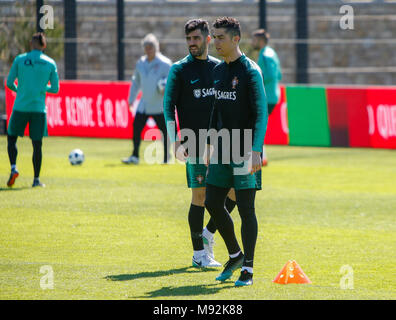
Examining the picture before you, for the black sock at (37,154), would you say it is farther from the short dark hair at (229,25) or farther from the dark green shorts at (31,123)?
the short dark hair at (229,25)

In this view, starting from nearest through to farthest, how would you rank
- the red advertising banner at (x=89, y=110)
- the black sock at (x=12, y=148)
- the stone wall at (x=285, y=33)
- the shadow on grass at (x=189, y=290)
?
the shadow on grass at (x=189, y=290)
the black sock at (x=12, y=148)
the red advertising banner at (x=89, y=110)
the stone wall at (x=285, y=33)

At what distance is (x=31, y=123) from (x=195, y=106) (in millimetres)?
5452

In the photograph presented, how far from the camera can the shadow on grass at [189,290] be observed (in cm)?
718

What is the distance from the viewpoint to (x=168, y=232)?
10.1 m

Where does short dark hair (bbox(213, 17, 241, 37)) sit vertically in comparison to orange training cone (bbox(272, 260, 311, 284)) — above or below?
above

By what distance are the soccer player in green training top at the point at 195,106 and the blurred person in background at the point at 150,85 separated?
7784mm

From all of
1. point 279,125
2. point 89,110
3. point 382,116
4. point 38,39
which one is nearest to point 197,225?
point 38,39

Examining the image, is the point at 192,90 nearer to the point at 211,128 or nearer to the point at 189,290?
the point at 211,128

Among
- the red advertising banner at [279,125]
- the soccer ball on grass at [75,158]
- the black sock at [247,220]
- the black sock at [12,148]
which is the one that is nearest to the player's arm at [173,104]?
the black sock at [247,220]

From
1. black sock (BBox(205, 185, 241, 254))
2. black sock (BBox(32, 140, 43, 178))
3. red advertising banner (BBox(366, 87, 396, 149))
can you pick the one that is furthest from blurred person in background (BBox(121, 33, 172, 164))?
black sock (BBox(205, 185, 241, 254))

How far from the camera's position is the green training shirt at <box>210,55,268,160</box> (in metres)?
7.48

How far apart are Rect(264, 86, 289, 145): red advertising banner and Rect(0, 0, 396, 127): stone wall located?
934 centimetres

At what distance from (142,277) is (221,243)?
1.94m

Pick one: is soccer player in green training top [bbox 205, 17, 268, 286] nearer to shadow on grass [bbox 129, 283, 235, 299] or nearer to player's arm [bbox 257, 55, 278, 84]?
shadow on grass [bbox 129, 283, 235, 299]
